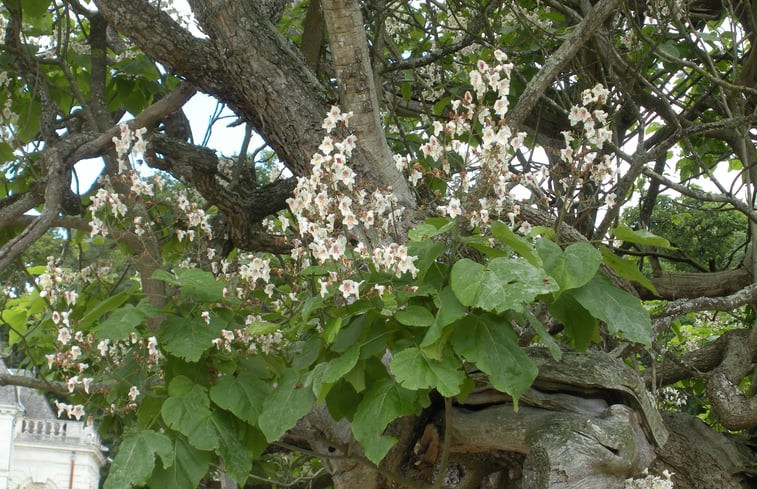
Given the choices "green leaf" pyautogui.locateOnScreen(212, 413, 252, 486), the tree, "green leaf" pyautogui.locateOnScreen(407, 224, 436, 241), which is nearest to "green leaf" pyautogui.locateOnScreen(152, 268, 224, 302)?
the tree

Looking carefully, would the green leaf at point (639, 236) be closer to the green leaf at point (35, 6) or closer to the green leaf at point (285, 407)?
the green leaf at point (285, 407)

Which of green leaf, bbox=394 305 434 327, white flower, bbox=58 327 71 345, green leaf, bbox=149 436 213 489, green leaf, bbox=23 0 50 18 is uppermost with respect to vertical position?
green leaf, bbox=23 0 50 18

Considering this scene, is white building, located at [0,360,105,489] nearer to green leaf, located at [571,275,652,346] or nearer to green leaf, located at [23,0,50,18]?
green leaf, located at [23,0,50,18]

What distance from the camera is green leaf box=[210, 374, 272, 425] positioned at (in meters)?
2.57

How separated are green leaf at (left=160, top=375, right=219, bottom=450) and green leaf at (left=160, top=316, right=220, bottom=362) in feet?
0.34

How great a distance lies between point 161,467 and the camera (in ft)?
A: 8.50

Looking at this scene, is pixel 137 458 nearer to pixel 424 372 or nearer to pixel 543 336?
pixel 424 372

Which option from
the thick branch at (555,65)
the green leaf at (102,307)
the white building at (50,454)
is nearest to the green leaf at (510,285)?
the thick branch at (555,65)

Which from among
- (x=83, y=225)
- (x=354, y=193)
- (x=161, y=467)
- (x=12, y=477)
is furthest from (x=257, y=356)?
(x=12, y=477)

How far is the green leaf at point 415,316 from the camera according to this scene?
2178 millimetres

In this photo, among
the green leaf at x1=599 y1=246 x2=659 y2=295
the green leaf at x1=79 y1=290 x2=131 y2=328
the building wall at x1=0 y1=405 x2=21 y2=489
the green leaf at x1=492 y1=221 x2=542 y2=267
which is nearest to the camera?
the green leaf at x1=492 y1=221 x2=542 y2=267

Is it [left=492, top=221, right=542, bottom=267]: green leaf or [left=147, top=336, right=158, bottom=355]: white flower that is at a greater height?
[left=147, top=336, right=158, bottom=355]: white flower

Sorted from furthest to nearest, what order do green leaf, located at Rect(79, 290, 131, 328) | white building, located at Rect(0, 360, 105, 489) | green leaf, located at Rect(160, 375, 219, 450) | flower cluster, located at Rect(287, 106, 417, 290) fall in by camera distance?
white building, located at Rect(0, 360, 105, 489)
green leaf, located at Rect(79, 290, 131, 328)
green leaf, located at Rect(160, 375, 219, 450)
flower cluster, located at Rect(287, 106, 417, 290)

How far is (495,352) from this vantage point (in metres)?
2.19
